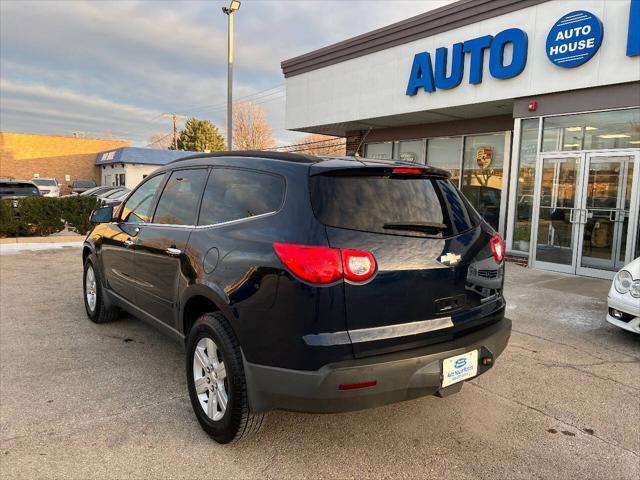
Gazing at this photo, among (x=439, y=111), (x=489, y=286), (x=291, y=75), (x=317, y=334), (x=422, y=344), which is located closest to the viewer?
(x=317, y=334)

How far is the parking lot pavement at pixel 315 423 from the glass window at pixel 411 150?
9671mm

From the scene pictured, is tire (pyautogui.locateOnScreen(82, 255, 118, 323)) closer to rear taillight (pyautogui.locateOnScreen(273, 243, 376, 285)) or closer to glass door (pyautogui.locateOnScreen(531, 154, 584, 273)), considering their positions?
rear taillight (pyautogui.locateOnScreen(273, 243, 376, 285))

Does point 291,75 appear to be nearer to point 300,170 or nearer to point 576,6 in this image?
point 576,6

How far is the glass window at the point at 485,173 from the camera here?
39.2 feet

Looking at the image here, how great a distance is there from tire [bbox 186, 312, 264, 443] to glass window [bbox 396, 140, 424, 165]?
38.3ft

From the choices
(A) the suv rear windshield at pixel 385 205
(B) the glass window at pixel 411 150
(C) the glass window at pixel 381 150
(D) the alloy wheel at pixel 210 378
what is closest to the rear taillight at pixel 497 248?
(A) the suv rear windshield at pixel 385 205

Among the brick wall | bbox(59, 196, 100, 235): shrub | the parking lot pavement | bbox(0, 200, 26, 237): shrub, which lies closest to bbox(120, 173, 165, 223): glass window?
the parking lot pavement

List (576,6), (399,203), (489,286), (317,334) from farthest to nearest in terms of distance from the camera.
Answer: (576,6) < (489,286) < (399,203) < (317,334)

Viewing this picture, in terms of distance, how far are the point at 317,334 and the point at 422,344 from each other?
0.60 metres

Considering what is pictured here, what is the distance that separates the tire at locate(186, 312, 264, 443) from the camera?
2.60 m

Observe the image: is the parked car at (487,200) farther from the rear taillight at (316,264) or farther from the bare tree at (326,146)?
the rear taillight at (316,264)

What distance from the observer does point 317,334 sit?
230 cm

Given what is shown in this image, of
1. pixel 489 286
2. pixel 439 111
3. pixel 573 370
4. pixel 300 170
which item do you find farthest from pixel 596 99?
pixel 300 170

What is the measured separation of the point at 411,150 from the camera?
46.3ft
